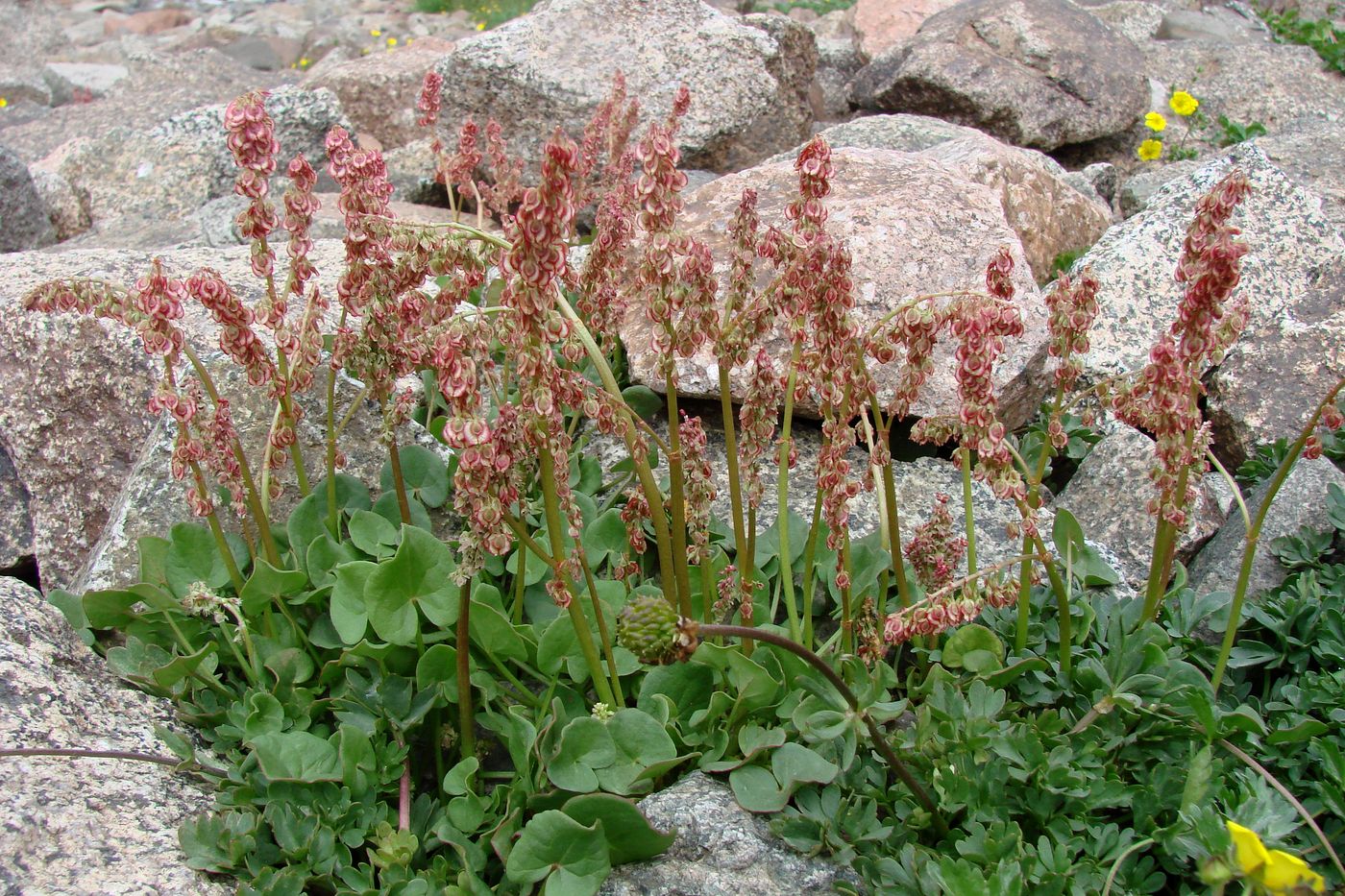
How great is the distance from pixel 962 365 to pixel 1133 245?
367 cm

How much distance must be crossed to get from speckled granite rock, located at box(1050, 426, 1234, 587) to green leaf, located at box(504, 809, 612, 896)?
2182 millimetres

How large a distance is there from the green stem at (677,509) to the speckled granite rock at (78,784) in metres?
1.34

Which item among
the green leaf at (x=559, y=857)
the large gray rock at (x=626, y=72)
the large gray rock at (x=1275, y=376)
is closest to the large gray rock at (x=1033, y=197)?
the large gray rock at (x=1275, y=376)

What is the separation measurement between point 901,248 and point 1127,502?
1.35m

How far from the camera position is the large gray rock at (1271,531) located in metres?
3.63

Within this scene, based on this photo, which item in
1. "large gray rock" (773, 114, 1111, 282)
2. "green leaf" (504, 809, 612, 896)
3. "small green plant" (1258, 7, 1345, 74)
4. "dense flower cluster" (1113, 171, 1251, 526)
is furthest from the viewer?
"small green plant" (1258, 7, 1345, 74)

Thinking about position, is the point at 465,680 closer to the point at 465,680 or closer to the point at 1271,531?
the point at 465,680

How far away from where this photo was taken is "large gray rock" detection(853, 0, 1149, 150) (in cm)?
896

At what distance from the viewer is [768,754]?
2.87m

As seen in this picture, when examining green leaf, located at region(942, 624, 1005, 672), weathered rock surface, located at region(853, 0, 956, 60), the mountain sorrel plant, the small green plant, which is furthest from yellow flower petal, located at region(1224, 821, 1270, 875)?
the small green plant

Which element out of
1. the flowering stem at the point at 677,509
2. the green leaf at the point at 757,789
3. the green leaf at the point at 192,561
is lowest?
the green leaf at the point at 757,789

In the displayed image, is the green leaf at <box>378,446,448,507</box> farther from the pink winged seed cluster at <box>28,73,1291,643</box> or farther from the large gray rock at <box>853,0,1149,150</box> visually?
the large gray rock at <box>853,0,1149,150</box>

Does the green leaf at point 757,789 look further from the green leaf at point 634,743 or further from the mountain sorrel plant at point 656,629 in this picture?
the green leaf at point 634,743

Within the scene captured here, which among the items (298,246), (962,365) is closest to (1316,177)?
(962,365)
